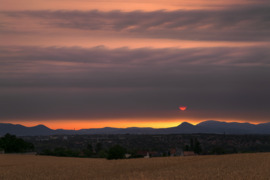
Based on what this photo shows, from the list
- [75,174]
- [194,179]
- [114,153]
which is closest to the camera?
[194,179]

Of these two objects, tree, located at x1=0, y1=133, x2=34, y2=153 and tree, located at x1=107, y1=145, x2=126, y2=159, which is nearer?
tree, located at x1=107, y1=145, x2=126, y2=159

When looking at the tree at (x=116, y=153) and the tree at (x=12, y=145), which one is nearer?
the tree at (x=116, y=153)

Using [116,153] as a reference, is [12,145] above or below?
above

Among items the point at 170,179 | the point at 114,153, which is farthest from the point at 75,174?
the point at 114,153

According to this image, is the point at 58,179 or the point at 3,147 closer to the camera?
the point at 58,179

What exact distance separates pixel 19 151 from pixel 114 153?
140 ft

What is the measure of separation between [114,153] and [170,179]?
7217cm

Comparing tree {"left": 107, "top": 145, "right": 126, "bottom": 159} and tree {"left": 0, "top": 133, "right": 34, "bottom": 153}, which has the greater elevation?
tree {"left": 0, "top": 133, "right": 34, "bottom": 153}

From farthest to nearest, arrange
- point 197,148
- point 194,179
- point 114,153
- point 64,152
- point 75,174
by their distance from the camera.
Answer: point 197,148
point 64,152
point 114,153
point 75,174
point 194,179

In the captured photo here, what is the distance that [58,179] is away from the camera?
145ft

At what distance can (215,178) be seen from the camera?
3631 centimetres

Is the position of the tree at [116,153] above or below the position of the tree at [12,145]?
below

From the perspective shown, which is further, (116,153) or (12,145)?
(12,145)

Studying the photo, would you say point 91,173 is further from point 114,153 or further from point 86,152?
point 86,152
